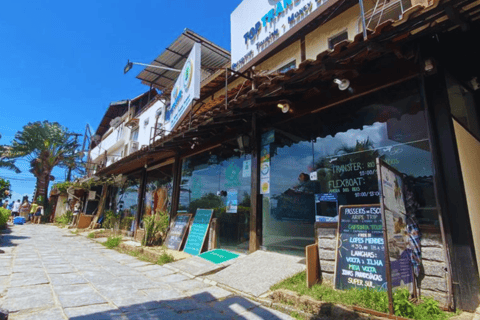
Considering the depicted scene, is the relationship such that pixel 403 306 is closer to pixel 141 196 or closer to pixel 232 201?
pixel 232 201

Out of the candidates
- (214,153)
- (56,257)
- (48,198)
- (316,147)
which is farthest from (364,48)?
(48,198)

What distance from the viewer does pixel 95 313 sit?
3008mm

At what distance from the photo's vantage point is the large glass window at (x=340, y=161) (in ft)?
12.8

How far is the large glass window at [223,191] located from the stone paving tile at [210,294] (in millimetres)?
2153

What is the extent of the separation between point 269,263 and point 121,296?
255 cm

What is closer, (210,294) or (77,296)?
(77,296)

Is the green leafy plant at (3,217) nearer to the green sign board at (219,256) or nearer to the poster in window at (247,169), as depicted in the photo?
the green sign board at (219,256)

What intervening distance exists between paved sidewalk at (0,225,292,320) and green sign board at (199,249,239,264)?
884 mm

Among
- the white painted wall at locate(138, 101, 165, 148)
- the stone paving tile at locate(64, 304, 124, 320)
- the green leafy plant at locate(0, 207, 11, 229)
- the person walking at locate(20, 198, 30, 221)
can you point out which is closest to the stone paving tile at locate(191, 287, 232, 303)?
the stone paving tile at locate(64, 304, 124, 320)

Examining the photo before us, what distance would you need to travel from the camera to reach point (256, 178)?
625 cm

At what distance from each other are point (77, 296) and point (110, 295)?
421 mm

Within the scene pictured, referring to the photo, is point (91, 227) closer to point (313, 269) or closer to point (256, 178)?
point (256, 178)

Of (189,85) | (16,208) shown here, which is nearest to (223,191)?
(189,85)

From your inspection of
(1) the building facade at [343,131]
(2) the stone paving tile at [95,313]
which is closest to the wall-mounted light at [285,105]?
(1) the building facade at [343,131]
